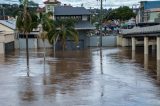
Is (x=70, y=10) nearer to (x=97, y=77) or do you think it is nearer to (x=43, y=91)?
(x=97, y=77)

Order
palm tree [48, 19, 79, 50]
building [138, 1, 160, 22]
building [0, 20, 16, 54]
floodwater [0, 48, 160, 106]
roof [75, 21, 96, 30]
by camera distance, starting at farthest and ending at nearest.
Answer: building [138, 1, 160, 22]
roof [75, 21, 96, 30]
building [0, 20, 16, 54]
palm tree [48, 19, 79, 50]
floodwater [0, 48, 160, 106]

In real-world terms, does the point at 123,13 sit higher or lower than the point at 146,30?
higher

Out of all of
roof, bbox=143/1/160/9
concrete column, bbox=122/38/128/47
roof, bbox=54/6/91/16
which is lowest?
concrete column, bbox=122/38/128/47

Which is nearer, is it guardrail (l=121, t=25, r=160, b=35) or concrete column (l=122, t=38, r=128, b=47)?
guardrail (l=121, t=25, r=160, b=35)

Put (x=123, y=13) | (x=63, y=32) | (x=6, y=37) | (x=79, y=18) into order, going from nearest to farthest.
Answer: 1. (x=63, y=32)
2. (x=6, y=37)
3. (x=79, y=18)
4. (x=123, y=13)

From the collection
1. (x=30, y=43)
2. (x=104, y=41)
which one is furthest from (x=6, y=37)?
(x=104, y=41)

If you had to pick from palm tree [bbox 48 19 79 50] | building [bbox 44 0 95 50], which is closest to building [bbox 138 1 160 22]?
building [bbox 44 0 95 50]

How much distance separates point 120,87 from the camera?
30281 millimetres

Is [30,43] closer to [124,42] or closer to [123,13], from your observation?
[124,42]

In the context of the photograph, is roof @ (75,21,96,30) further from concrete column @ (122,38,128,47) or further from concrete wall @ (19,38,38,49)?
concrete column @ (122,38,128,47)

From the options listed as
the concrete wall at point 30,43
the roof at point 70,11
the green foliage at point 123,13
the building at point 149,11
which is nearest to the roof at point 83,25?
the roof at point 70,11

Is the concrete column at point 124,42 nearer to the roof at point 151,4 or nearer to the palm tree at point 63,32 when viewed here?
the roof at point 151,4

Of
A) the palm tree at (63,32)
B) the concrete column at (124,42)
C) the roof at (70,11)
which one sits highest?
the roof at (70,11)

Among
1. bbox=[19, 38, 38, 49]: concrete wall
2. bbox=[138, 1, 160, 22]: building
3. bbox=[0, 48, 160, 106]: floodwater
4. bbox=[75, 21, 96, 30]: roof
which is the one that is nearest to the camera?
bbox=[0, 48, 160, 106]: floodwater
